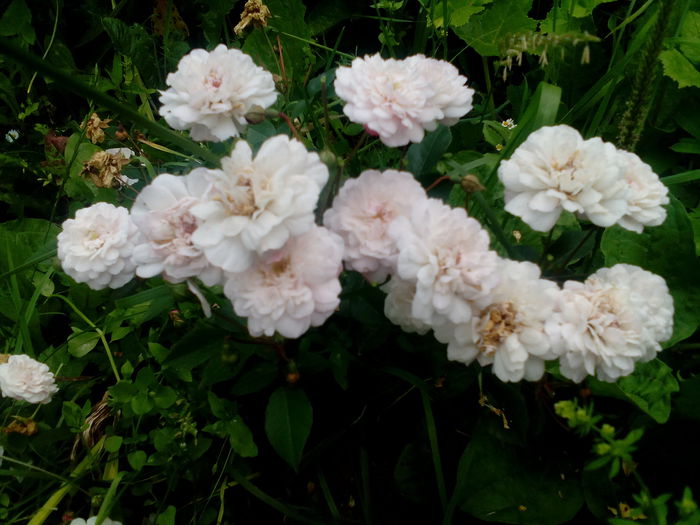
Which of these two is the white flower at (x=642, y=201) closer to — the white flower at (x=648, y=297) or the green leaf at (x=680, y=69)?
the white flower at (x=648, y=297)

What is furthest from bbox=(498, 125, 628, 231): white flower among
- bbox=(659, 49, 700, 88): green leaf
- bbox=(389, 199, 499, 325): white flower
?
bbox=(659, 49, 700, 88): green leaf

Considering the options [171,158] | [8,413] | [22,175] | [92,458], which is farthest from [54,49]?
[92,458]

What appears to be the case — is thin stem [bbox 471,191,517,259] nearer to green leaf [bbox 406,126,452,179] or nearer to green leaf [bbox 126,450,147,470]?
green leaf [bbox 406,126,452,179]

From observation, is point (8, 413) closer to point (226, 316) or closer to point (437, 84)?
point (226, 316)

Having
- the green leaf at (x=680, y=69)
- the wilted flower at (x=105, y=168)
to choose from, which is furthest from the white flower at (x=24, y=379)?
the green leaf at (x=680, y=69)

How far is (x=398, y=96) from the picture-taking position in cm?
64

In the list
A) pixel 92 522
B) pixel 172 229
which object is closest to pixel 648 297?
pixel 172 229

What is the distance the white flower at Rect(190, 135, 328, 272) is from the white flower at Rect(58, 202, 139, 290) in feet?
0.69

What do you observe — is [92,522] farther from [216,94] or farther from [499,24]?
[499,24]

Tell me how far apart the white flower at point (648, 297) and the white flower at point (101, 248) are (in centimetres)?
59

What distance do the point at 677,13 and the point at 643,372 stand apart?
772 millimetres

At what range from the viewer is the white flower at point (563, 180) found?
61 centimetres

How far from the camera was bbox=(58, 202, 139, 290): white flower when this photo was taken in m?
0.72

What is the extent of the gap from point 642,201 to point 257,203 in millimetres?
457
